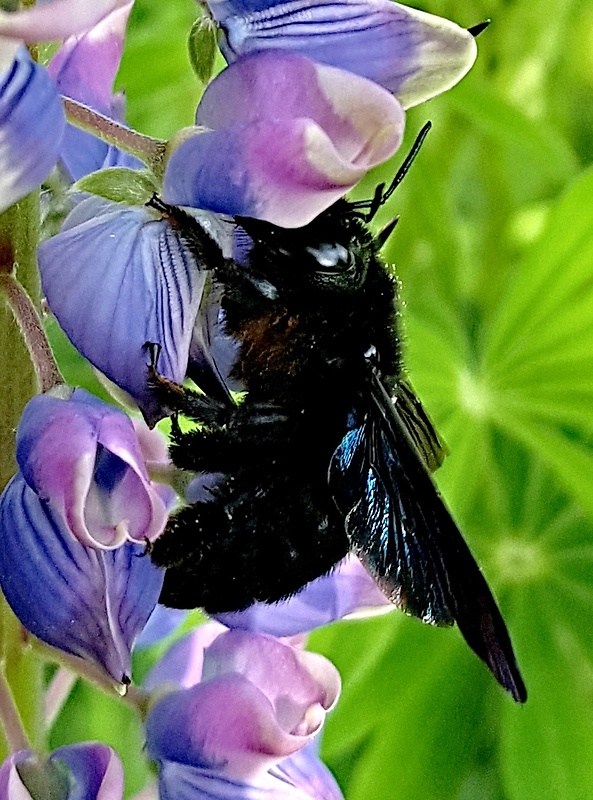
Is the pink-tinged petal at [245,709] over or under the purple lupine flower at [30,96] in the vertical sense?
under

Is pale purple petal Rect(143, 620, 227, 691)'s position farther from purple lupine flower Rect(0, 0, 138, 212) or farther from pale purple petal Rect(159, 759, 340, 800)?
purple lupine flower Rect(0, 0, 138, 212)

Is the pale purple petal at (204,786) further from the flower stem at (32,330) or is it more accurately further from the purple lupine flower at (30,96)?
the purple lupine flower at (30,96)

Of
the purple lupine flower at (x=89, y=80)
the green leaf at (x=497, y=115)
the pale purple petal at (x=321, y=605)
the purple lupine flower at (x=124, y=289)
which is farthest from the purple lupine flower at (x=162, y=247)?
the green leaf at (x=497, y=115)

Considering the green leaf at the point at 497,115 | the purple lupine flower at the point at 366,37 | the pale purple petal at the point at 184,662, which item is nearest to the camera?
the purple lupine flower at the point at 366,37

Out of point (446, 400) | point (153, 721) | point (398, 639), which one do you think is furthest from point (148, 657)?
point (153, 721)

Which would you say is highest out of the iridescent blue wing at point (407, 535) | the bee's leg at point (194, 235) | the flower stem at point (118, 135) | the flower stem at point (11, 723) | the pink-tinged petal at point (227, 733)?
the flower stem at point (118, 135)

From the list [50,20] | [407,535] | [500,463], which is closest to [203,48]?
[50,20]
